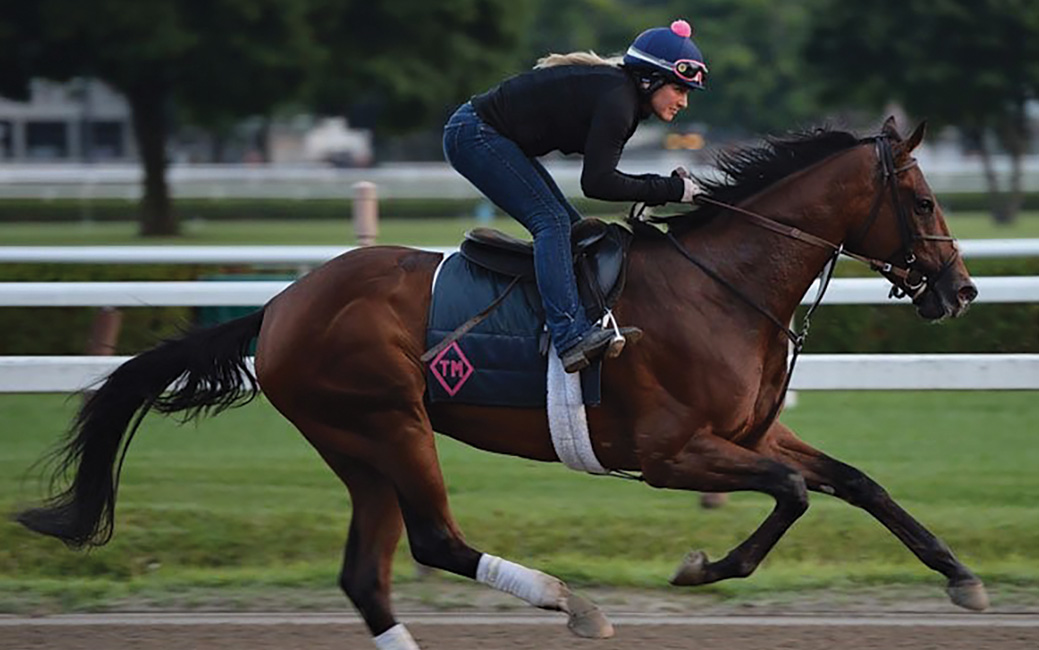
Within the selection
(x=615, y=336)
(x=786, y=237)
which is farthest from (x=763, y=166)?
(x=615, y=336)

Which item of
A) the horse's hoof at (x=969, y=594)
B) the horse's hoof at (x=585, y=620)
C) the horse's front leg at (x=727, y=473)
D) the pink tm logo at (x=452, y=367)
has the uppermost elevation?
the pink tm logo at (x=452, y=367)

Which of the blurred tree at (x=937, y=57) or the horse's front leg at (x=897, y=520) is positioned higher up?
the blurred tree at (x=937, y=57)

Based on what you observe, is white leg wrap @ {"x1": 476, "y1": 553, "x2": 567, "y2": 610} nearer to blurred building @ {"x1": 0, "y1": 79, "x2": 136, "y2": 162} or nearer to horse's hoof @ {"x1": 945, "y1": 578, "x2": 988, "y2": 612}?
horse's hoof @ {"x1": 945, "y1": 578, "x2": 988, "y2": 612}

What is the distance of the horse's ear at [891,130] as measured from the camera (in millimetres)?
5594

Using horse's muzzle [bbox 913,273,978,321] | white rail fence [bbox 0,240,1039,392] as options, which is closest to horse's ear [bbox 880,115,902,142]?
horse's muzzle [bbox 913,273,978,321]

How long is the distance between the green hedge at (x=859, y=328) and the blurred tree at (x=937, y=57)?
18.6m

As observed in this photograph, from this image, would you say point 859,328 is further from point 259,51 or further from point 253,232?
point 253,232

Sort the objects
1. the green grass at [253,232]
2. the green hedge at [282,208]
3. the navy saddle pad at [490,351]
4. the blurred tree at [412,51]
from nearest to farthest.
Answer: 1. the navy saddle pad at [490,351]
2. the blurred tree at [412,51]
3. the green grass at [253,232]
4. the green hedge at [282,208]

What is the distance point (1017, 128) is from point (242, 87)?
1396 centimetres

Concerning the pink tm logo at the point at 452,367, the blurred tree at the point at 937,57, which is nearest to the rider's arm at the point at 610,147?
the pink tm logo at the point at 452,367

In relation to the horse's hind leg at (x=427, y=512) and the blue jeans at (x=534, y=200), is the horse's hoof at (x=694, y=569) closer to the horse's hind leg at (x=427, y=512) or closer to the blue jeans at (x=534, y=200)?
the horse's hind leg at (x=427, y=512)

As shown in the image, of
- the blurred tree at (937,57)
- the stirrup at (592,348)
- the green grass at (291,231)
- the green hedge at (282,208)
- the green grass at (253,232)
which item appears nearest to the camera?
the stirrup at (592,348)

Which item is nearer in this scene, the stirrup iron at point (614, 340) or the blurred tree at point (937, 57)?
the stirrup iron at point (614, 340)

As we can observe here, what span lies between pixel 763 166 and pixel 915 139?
495 millimetres
